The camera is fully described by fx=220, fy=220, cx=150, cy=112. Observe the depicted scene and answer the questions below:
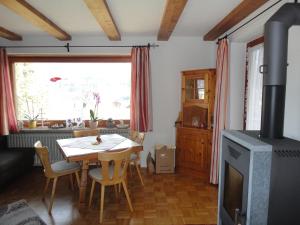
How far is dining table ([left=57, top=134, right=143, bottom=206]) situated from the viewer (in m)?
2.44

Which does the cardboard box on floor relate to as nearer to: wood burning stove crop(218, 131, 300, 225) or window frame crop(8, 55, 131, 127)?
window frame crop(8, 55, 131, 127)

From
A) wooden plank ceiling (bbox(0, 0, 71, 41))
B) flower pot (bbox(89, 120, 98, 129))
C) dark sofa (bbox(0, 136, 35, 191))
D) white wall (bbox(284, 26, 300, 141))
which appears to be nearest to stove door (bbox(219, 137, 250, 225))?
white wall (bbox(284, 26, 300, 141))

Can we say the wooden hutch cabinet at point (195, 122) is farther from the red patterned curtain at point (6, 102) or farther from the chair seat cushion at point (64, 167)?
the red patterned curtain at point (6, 102)

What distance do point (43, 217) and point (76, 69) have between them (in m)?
2.61

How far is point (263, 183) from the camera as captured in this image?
139cm

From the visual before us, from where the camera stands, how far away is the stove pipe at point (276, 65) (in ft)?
4.86

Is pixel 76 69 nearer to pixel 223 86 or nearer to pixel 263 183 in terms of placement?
pixel 223 86

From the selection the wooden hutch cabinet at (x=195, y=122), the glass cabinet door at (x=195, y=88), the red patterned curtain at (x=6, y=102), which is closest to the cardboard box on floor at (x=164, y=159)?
the wooden hutch cabinet at (x=195, y=122)

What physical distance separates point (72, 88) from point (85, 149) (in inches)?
74.8

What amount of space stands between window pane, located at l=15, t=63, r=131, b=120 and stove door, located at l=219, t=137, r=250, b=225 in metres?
2.64

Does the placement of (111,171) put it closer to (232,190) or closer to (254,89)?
(232,190)

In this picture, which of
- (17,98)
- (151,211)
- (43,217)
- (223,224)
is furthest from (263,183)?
(17,98)

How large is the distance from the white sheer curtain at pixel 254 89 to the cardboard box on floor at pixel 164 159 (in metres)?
1.29

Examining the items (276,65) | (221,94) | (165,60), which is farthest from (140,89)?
(276,65)
